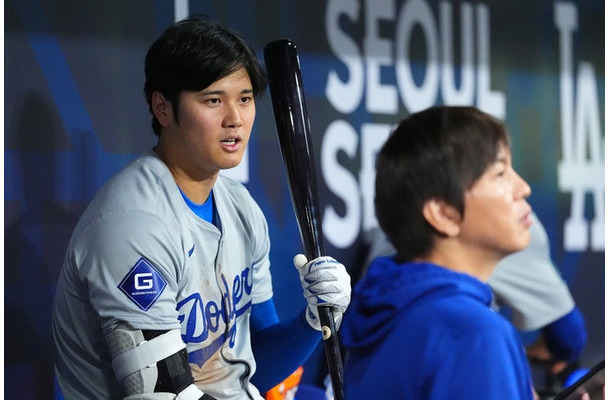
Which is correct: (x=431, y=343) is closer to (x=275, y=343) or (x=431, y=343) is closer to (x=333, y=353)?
(x=333, y=353)

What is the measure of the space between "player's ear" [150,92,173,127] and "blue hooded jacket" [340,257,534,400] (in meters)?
0.76

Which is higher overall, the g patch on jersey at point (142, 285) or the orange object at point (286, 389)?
the g patch on jersey at point (142, 285)

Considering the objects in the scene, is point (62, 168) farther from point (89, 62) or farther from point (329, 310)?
point (329, 310)

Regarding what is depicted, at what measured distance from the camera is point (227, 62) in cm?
165

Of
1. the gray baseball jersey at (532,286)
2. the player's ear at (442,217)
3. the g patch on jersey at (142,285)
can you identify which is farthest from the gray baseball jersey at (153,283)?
the gray baseball jersey at (532,286)

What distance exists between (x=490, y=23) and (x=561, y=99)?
363mm

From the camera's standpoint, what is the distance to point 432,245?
3.26 ft

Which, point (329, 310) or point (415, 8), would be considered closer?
point (329, 310)

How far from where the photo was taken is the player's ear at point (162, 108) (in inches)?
65.9

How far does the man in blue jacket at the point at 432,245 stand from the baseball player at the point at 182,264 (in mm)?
553

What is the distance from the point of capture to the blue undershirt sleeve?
6.02 ft

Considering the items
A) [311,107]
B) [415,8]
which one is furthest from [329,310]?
[415,8]

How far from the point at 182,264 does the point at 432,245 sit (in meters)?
0.68

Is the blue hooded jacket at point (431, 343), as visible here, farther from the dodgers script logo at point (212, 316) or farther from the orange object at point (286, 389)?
the orange object at point (286, 389)
